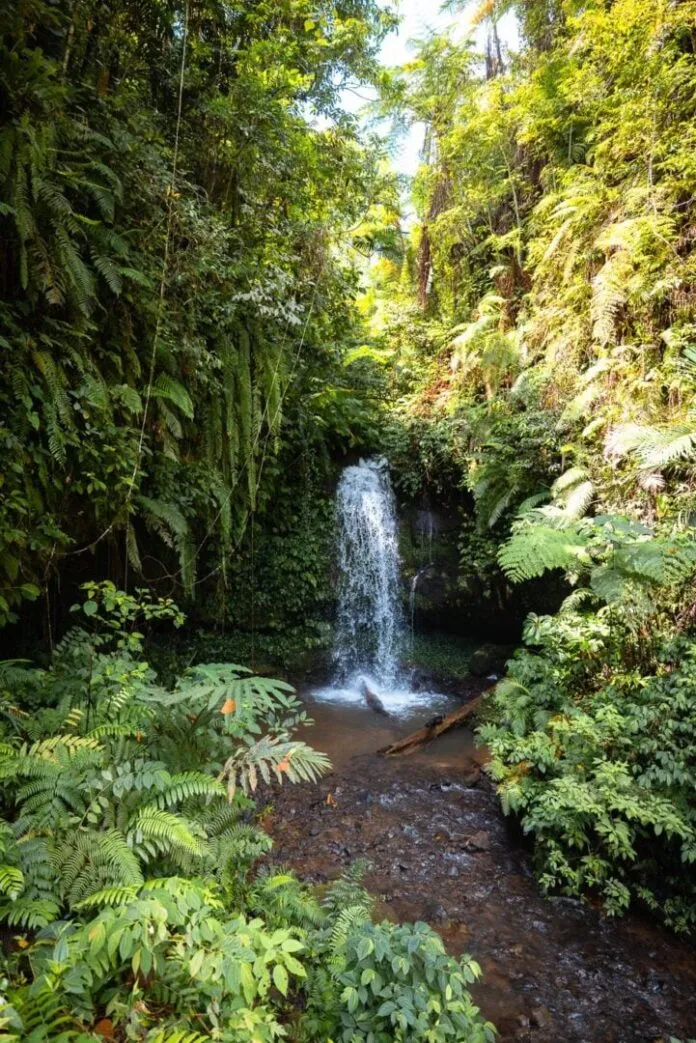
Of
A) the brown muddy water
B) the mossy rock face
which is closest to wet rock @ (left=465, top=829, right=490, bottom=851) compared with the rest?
the brown muddy water

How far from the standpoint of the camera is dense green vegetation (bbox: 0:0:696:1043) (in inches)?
80.2

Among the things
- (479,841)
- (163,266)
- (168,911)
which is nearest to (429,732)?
(479,841)

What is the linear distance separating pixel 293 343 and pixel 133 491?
134 inches

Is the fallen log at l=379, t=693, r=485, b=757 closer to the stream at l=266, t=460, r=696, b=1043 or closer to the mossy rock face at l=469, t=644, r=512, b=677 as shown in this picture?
the stream at l=266, t=460, r=696, b=1043

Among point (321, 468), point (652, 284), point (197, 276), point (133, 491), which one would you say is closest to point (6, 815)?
point (133, 491)

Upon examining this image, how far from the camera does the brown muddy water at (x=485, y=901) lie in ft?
9.30

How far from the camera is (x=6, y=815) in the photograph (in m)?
2.31

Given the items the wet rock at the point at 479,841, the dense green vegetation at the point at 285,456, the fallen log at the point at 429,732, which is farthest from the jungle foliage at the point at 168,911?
the fallen log at the point at 429,732

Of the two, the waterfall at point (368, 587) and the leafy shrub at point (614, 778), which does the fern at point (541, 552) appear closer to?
the leafy shrub at point (614, 778)

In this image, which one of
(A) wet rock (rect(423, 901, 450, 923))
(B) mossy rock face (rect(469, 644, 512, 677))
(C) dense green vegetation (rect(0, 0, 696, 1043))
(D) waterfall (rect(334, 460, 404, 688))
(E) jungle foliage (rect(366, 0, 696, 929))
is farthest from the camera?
(D) waterfall (rect(334, 460, 404, 688))

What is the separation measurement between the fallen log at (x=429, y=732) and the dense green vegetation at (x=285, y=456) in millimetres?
1249

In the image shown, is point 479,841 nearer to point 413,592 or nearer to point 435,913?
point 435,913

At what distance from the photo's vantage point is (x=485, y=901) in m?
3.62

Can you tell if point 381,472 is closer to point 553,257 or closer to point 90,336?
point 553,257
